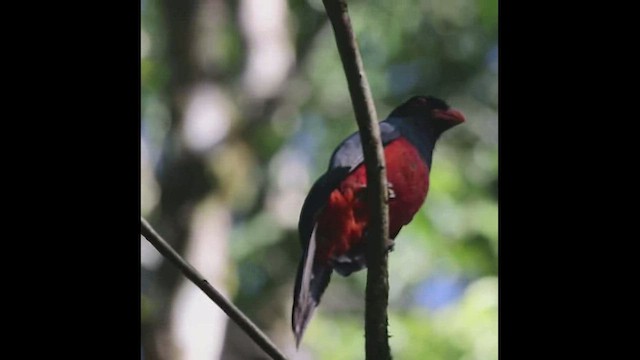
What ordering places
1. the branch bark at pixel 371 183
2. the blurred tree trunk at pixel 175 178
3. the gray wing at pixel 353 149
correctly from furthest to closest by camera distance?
1. the blurred tree trunk at pixel 175 178
2. the gray wing at pixel 353 149
3. the branch bark at pixel 371 183

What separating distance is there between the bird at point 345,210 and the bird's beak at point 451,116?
2cm

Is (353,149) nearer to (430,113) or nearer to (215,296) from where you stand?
(430,113)

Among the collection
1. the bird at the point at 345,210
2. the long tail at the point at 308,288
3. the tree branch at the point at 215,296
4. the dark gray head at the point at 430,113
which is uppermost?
the dark gray head at the point at 430,113

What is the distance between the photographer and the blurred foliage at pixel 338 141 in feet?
6.46

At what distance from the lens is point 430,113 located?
2.04 m

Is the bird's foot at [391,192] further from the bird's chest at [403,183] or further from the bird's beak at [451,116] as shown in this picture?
the bird's beak at [451,116]

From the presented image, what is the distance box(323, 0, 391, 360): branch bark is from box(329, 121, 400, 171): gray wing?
68mm

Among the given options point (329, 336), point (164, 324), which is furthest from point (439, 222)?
point (164, 324)

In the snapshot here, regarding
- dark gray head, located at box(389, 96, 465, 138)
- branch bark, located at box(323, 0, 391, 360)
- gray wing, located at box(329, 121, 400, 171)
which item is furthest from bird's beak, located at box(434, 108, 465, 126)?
branch bark, located at box(323, 0, 391, 360)

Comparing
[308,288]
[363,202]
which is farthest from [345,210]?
[308,288]

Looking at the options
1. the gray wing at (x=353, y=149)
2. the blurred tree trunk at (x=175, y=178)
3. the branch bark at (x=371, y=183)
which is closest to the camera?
the branch bark at (x=371, y=183)

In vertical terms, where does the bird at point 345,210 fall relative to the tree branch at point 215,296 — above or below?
above

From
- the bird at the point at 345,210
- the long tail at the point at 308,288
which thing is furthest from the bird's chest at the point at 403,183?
the long tail at the point at 308,288
